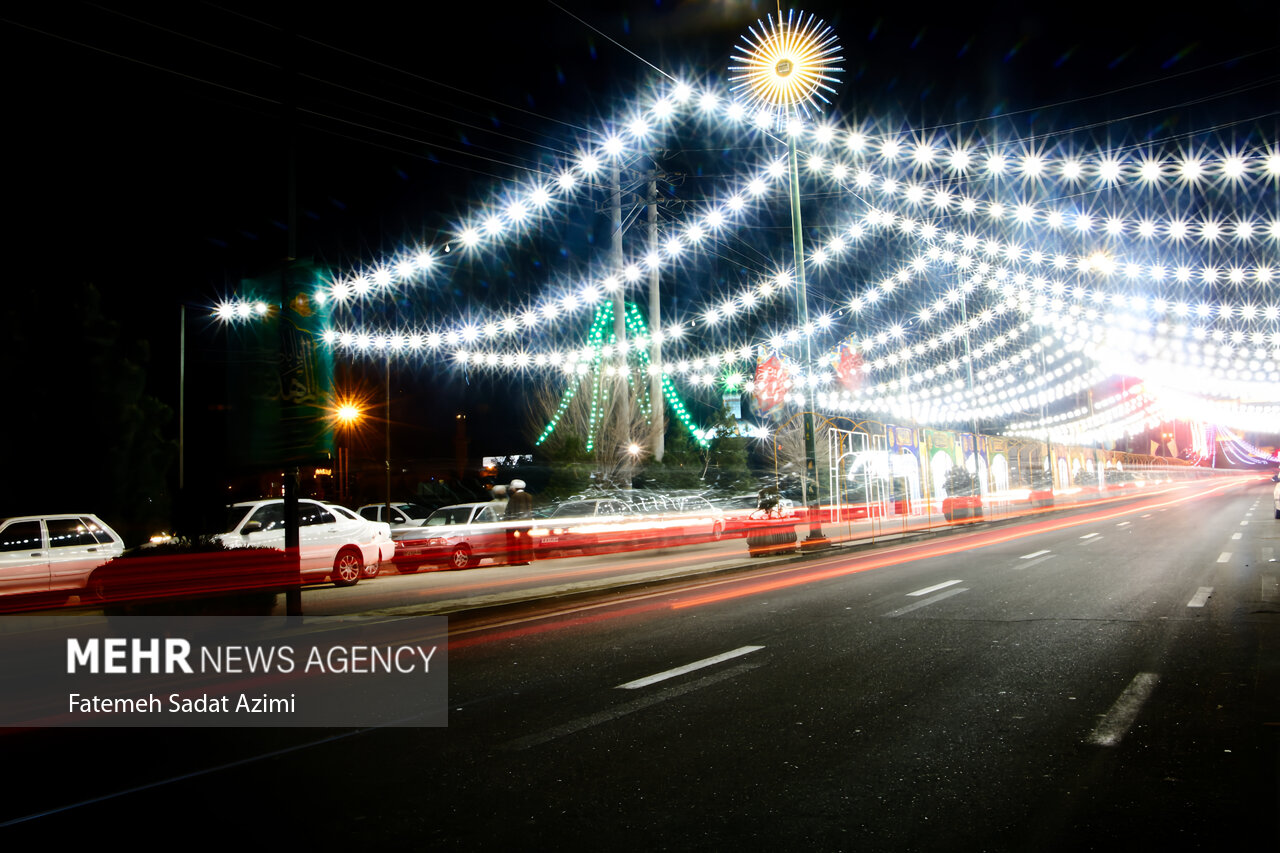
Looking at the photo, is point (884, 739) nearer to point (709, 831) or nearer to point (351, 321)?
point (709, 831)

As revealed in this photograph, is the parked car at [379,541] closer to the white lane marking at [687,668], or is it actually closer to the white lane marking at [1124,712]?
the white lane marking at [687,668]

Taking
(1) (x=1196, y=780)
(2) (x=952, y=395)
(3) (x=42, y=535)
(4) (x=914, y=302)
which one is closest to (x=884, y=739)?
(1) (x=1196, y=780)

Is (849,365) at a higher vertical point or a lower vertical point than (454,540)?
higher

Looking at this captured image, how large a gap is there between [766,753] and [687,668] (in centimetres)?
250

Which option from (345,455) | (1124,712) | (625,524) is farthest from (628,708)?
(345,455)

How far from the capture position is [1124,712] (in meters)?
5.50

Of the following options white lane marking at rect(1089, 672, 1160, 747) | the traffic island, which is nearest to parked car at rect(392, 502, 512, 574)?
the traffic island

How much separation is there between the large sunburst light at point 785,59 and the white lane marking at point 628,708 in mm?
13182

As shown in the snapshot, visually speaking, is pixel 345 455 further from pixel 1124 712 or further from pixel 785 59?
pixel 1124 712

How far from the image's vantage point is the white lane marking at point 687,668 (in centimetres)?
671

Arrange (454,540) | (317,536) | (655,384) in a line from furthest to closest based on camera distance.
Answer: (655,384) → (454,540) → (317,536)

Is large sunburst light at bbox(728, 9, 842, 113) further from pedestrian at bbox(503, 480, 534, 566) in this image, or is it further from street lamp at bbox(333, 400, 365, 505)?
→ street lamp at bbox(333, 400, 365, 505)

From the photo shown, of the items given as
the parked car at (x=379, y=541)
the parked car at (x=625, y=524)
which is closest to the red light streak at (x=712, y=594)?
the parked car at (x=625, y=524)

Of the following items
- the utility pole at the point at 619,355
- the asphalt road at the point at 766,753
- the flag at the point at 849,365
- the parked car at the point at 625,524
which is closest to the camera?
the asphalt road at the point at 766,753
